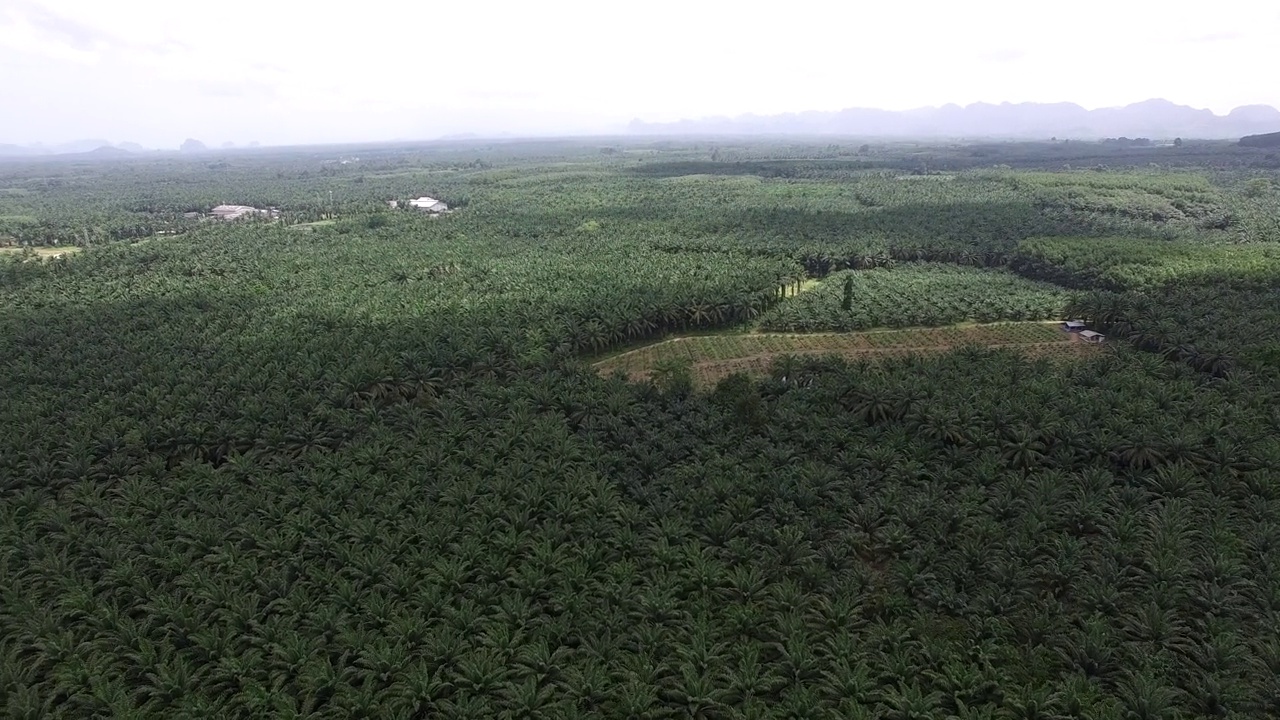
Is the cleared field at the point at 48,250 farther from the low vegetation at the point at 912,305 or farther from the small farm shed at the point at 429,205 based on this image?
the low vegetation at the point at 912,305

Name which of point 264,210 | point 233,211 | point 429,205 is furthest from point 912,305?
point 264,210

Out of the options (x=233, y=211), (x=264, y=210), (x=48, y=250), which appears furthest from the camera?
(x=264, y=210)

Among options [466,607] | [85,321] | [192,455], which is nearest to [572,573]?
[466,607]

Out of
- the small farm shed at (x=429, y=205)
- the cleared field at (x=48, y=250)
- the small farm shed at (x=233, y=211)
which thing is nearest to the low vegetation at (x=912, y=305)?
the small farm shed at (x=429, y=205)

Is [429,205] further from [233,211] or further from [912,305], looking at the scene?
[912,305]

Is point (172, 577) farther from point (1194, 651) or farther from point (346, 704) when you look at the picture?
Result: point (1194, 651)

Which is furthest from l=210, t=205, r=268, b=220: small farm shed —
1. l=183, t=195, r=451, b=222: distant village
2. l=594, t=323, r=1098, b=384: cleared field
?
l=594, t=323, r=1098, b=384: cleared field
